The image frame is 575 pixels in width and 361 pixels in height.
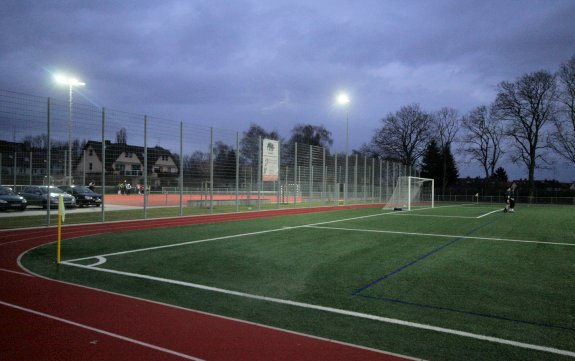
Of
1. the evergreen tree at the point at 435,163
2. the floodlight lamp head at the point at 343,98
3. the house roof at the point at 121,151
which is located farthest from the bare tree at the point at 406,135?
the house roof at the point at 121,151

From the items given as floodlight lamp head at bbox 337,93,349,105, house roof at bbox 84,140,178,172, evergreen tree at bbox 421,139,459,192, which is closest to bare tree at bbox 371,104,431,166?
evergreen tree at bbox 421,139,459,192

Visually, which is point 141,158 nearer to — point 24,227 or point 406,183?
point 24,227

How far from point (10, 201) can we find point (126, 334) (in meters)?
20.2

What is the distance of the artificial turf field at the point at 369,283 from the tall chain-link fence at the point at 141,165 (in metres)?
5.31

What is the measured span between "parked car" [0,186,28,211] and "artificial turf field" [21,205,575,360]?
12.0 meters

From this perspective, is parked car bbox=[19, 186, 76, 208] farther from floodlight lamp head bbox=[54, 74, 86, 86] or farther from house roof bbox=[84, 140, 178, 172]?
Answer: house roof bbox=[84, 140, 178, 172]

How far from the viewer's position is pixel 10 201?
797 inches

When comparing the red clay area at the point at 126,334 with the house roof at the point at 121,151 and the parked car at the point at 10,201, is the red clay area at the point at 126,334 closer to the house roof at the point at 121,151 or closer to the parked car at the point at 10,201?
the house roof at the point at 121,151

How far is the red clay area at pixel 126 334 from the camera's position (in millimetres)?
3795

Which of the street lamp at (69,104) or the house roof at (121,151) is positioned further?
the house roof at (121,151)

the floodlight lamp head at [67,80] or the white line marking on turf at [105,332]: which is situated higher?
the floodlight lamp head at [67,80]

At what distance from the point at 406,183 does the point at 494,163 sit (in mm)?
31505

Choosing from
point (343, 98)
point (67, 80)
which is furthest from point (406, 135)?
point (67, 80)

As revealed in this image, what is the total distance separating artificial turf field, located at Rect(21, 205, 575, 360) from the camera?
14.2 ft
